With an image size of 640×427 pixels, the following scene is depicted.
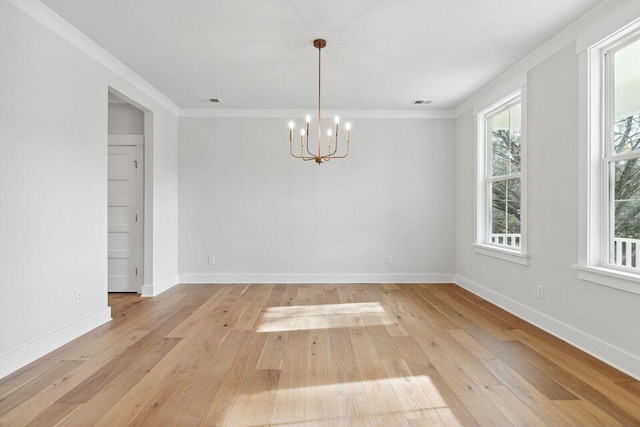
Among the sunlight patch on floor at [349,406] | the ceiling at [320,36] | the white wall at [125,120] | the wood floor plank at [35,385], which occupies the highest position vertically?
the ceiling at [320,36]

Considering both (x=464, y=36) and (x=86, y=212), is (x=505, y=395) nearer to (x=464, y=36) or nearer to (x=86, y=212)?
(x=464, y=36)

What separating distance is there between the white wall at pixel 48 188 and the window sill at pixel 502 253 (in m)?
4.19

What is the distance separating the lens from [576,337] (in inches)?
120

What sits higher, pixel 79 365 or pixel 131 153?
pixel 131 153

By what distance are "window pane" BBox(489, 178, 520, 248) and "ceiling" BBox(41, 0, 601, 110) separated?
1.29 m

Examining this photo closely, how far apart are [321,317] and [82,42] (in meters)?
3.40

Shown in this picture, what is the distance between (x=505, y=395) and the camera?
2242mm

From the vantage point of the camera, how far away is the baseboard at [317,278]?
5.76 meters

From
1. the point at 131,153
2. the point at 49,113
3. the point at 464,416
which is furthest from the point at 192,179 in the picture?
the point at 464,416

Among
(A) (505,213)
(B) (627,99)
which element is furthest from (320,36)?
(A) (505,213)

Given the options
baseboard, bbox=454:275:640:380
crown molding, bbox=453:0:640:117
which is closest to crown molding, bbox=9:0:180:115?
crown molding, bbox=453:0:640:117

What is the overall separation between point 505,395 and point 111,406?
2.28 metres

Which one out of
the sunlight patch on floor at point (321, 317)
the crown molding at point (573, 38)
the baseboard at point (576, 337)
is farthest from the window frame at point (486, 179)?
the sunlight patch on floor at point (321, 317)

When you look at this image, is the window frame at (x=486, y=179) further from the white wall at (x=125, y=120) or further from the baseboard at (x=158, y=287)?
the white wall at (x=125, y=120)
